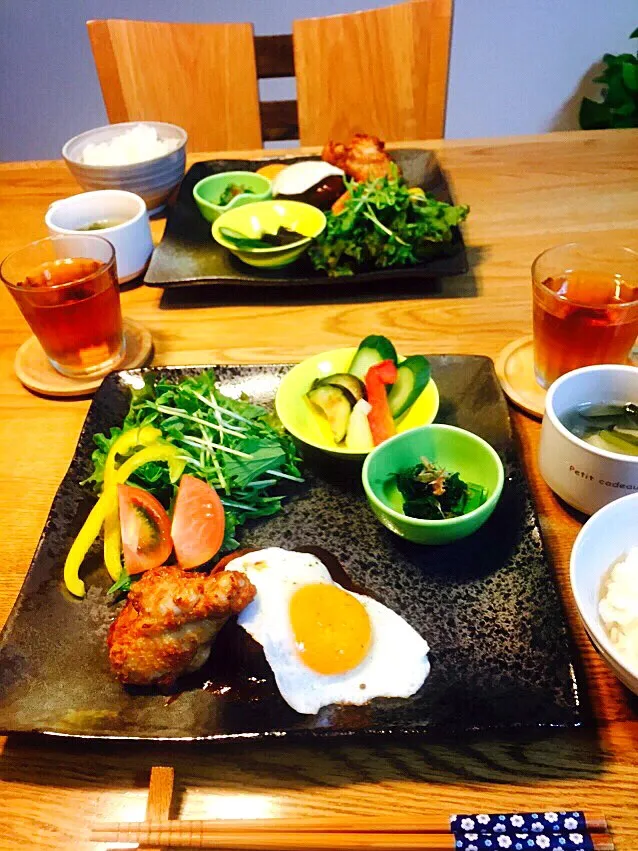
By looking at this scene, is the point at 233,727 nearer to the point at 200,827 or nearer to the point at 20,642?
the point at 200,827

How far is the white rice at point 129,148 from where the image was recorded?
2.72m

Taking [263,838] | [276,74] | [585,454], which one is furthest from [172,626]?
[276,74]

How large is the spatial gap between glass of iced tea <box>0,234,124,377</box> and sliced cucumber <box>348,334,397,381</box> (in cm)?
74

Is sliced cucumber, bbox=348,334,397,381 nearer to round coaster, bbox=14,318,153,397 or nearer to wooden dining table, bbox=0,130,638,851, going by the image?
wooden dining table, bbox=0,130,638,851

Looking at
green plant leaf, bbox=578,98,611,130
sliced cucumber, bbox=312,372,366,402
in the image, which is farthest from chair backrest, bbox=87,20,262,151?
green plant leaf, bbox=578,98,611,130

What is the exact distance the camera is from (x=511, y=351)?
1.98 metres

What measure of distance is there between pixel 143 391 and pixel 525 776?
1267 millimetres

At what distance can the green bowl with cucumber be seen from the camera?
1.67 meters

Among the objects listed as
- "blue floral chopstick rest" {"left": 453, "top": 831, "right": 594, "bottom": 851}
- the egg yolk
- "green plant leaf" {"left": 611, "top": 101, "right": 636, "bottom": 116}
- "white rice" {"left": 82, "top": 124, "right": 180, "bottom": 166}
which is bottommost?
"green plant leaf" {"left": 611, "top": 101, "right": 636, "bottom": 116}

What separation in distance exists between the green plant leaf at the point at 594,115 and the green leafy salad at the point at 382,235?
10.6ft

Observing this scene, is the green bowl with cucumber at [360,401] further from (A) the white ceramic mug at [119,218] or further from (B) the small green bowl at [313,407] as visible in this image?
(A) the white ceramic mug at [119,218]

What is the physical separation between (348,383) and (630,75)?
404cm

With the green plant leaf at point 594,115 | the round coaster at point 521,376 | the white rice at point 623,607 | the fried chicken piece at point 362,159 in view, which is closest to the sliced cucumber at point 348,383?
the round coaster at point 521,376

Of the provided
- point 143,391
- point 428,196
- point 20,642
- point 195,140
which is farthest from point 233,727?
point 195,140
